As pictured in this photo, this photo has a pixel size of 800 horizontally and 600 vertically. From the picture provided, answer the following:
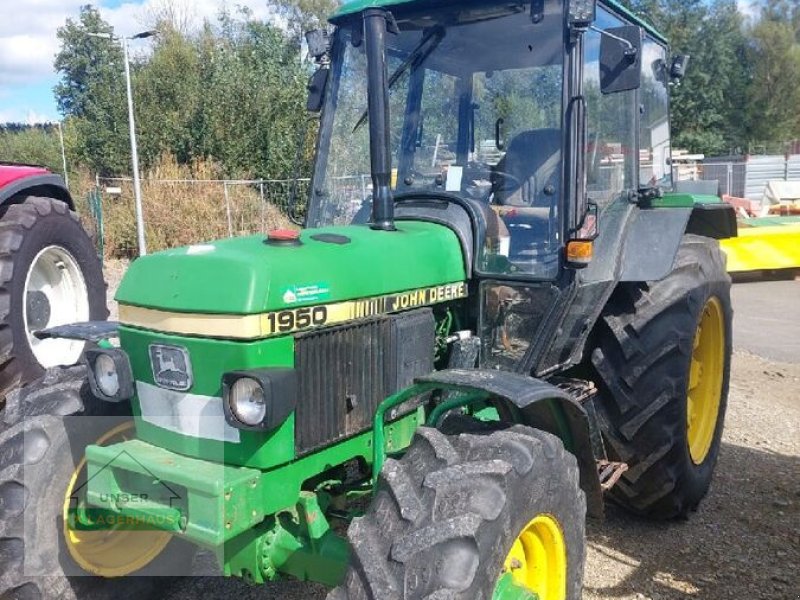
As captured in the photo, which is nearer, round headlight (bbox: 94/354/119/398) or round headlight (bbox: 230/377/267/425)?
round headlight (bbox: 230/377/267/425)

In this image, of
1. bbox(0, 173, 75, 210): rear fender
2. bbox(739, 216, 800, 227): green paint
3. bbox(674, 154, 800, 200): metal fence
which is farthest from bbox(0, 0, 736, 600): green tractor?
bbox(674, 154, 800, 200): metal fence

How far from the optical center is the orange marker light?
10.6ft

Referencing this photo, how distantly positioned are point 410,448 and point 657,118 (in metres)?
3.04

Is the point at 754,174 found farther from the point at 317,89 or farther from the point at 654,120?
the point at 317,89

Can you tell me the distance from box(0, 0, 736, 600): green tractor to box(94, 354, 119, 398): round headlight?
0.04 feet

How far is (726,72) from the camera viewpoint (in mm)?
41531

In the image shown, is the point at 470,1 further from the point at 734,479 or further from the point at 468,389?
the point at 734,479

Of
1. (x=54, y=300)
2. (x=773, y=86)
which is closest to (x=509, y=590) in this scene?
(x=54, y=300)

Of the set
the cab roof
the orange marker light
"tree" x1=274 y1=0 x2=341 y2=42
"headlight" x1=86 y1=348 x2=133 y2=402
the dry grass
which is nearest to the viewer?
"headlight" x1=86 y1=348 x2=133 y2=402

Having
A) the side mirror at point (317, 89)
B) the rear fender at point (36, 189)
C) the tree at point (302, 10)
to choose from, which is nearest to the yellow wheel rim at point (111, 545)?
the side mirror at point (317, 89)

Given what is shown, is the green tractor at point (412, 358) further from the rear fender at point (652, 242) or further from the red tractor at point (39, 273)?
the red tractor at point (39, 273)

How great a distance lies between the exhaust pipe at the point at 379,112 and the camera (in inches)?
123

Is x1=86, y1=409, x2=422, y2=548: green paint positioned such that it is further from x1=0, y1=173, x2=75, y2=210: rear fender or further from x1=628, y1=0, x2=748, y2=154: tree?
x1=628, y1=0, x2=748, y2=154: tree

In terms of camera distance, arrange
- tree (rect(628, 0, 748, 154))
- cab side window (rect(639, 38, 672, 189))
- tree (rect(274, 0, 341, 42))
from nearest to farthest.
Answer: cab side window (rect(639, 38, 672, 189))
tree (rect(274, 0, 341, 42))
tree (rect(628, 0, 748, 154))
